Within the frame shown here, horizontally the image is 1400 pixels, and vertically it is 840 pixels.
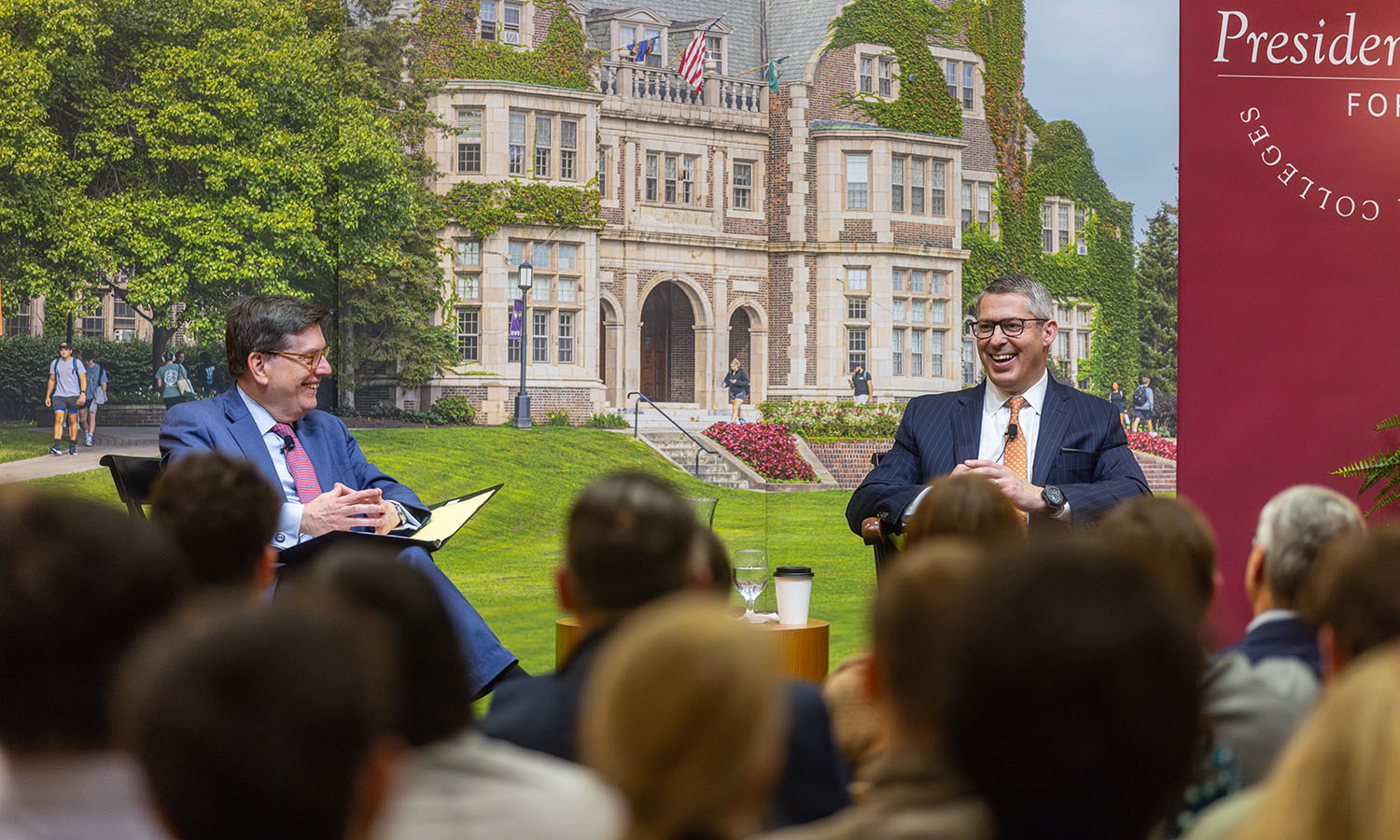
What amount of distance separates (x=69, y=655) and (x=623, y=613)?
2.37 feet

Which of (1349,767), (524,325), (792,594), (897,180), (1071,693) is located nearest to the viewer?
(1349,767)

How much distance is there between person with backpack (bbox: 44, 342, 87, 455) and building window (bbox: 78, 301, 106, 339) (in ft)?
0.45

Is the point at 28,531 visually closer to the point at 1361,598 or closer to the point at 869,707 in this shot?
the point at 869,707

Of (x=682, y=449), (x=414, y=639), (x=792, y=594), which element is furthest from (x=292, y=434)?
(x=682, y=449)

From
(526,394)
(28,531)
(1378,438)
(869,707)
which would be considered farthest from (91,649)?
(526,394)

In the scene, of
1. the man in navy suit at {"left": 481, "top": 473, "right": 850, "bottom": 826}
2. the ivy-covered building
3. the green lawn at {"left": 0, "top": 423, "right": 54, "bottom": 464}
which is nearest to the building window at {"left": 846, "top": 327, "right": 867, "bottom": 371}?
the ivy-covered building

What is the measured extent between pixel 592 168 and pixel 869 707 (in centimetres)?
852

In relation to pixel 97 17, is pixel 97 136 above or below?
below

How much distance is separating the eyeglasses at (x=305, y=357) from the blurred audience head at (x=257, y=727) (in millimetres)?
3172

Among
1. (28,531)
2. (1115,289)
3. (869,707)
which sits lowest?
(869,707)

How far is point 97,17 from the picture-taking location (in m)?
9.06

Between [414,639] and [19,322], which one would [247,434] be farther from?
[19,322]

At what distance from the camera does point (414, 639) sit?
1489 mm

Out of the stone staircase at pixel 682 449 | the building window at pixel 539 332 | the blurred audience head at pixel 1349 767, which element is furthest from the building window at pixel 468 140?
the blurred audience head at pixel 1349 767
